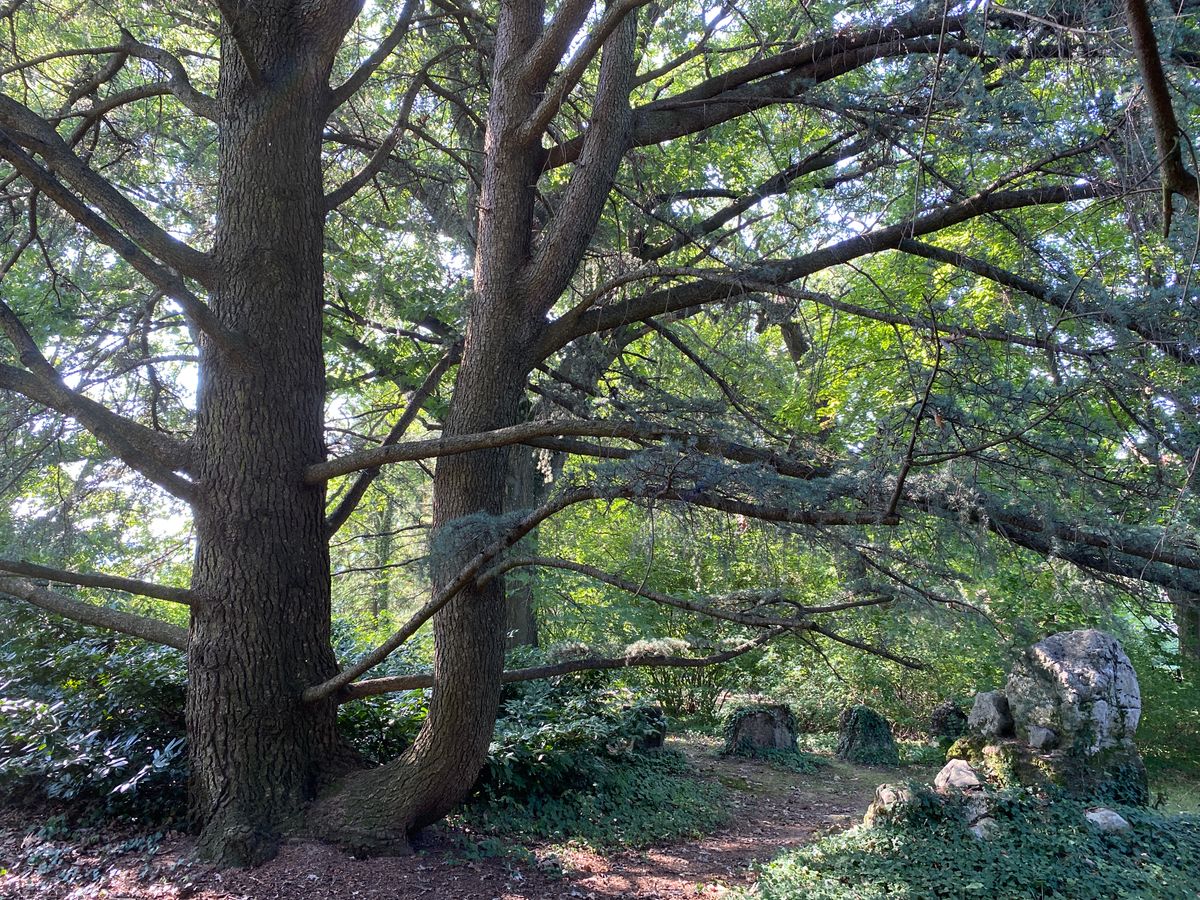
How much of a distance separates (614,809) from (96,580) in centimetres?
452

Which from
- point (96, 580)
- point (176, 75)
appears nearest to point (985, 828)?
point (96, 580)

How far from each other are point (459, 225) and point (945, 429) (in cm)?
460

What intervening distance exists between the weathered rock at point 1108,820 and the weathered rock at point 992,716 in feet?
6.82

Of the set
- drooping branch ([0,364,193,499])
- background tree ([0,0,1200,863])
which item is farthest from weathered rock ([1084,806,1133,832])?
drooping branch ([0,364,193,499])

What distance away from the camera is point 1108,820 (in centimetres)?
617

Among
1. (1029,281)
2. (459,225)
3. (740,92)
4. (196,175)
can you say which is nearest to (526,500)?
(459,225)

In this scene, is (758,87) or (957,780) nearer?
(758,87)

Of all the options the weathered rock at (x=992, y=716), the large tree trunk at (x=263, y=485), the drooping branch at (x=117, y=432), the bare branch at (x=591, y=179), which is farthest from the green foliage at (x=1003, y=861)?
the drooping branch at (x=117, y=432)

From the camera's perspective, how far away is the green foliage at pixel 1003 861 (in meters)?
4.89

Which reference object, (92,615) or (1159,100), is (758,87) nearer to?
(1159,100)

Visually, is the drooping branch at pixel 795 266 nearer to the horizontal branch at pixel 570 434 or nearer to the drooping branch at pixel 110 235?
the horizontal branch at pixel 570 434

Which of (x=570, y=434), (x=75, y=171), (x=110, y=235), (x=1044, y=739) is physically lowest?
(x=1044, y=739)

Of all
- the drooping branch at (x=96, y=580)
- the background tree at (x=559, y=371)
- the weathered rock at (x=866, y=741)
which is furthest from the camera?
the weathered rock at (x=866, y=741)

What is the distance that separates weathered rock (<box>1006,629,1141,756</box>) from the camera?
302 inches
